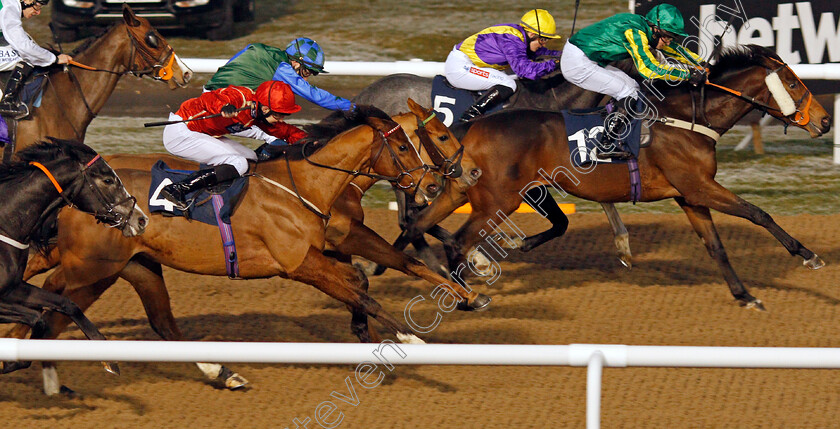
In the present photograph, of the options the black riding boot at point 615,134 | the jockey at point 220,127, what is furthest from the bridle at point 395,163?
the black riding boot at point 615,134

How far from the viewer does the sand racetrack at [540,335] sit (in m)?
5.00

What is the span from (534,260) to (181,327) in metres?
2.53

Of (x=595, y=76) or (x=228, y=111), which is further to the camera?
(x=595, y=76)

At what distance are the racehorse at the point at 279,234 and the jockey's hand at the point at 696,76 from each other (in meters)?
2.15

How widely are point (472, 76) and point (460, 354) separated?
4.53m

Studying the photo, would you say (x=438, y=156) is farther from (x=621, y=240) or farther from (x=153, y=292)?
(x=621, y=240)

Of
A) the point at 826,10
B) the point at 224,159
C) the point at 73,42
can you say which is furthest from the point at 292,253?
the point at 73,42

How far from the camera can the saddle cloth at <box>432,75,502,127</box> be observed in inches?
304

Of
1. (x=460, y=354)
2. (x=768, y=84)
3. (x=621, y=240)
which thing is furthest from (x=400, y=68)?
(x=460, y=354)

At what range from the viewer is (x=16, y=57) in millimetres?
7266

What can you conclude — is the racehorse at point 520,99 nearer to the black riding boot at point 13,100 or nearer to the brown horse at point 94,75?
the brown horse at point 94,75

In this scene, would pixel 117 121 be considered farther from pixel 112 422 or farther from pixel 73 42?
pixel 112 422

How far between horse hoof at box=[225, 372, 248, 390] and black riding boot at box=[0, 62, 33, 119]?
272cm

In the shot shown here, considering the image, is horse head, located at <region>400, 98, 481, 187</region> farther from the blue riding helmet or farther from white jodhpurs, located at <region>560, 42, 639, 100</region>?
white jodhpurs, located at <region>560, 42, 639, 100</region>
